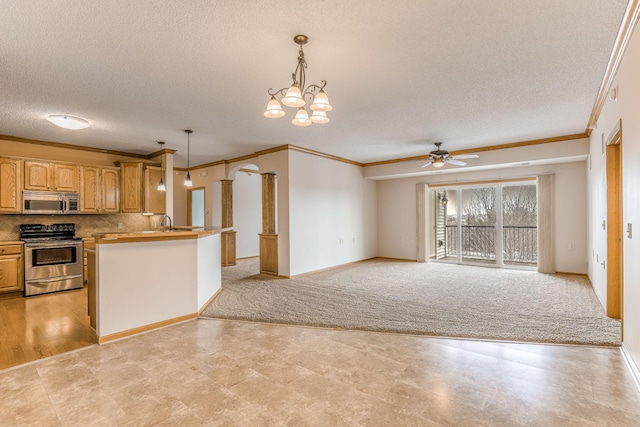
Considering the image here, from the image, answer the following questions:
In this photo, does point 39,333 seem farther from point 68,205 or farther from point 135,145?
point 135,145

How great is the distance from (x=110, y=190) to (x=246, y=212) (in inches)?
155

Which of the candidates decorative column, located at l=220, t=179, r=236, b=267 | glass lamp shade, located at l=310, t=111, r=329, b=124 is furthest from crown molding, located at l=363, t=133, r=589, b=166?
glass lamp shade, located at l=310, t=111, r=329, b=124

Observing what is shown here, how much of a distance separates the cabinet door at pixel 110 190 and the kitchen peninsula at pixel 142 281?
302 centimetres

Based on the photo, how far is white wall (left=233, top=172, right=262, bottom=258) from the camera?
9.30m

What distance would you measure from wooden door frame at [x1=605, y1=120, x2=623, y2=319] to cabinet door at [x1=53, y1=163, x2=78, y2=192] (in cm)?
780

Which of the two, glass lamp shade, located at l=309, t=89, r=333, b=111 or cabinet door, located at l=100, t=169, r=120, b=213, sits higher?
glass lamp shade, located at l=309, t=89, r=333, b=111

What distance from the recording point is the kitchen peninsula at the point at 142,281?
3.22m

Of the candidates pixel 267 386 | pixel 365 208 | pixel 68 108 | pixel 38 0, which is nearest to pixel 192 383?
pixel 267 386

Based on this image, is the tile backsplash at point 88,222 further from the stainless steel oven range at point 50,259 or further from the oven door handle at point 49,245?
the oven door handle at point 49,245

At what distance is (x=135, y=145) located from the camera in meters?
6.03

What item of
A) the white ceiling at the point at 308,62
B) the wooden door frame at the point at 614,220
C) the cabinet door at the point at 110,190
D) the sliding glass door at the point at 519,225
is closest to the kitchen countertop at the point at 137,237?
the white ceiling at the point at 308,62

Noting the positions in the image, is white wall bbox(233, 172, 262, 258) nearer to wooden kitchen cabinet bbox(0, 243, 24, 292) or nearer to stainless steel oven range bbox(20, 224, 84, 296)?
stainless steel oven range bbox(20, 224, 84, 296)

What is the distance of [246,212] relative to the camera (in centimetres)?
962

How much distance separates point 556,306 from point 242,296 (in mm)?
4316
